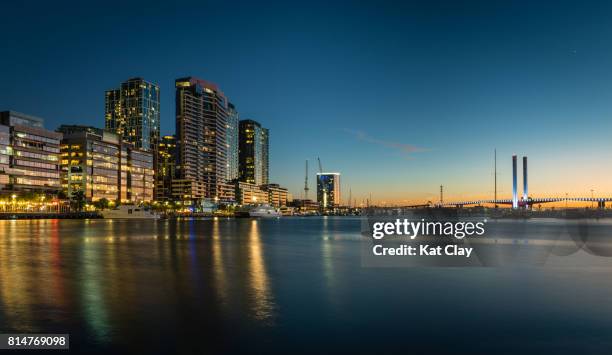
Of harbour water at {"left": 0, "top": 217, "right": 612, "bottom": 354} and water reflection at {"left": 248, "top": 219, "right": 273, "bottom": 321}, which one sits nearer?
harbour water at {"left": 0, "top": 217, "right": 612, "bottom": 354}

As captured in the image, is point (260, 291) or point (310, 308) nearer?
point (310, 308)

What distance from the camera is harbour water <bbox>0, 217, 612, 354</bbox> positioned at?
14.2 metres

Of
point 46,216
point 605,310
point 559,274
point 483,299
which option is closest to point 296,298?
point 483,299

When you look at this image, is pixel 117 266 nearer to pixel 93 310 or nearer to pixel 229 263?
pixel 229 263

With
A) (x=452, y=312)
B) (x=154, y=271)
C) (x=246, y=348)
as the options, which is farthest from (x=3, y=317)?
(x=452, y=312)

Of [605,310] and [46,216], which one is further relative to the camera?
[46,216]

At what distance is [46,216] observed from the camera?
194875 mm

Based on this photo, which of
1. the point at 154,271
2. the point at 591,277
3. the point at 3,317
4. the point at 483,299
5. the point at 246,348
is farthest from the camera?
the point at 154,271

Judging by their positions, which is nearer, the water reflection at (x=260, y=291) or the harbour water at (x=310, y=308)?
the harbour water at (x=310, y=308)

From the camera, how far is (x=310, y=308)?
1956 cm

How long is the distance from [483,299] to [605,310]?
4.49 meters

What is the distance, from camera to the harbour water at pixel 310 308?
14.2 metres

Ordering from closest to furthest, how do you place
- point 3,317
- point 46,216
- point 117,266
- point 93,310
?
point 3,317 < point 93,310 < point 117,266 < point 46,216

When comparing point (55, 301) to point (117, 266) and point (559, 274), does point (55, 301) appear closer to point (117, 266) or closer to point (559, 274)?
point (117, 266)
